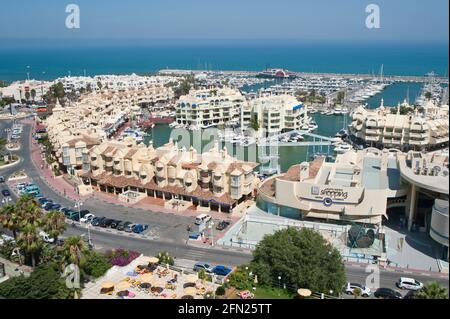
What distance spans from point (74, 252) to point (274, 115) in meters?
54.0

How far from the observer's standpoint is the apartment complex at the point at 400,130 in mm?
59150

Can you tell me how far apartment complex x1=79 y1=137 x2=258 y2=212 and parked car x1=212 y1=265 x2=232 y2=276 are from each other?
1052cm

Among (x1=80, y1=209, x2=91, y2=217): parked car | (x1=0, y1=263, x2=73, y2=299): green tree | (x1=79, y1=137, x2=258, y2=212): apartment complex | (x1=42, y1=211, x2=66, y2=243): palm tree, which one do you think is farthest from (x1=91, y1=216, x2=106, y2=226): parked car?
(x1=0, y1=263, x2=73, y2=299): green tree

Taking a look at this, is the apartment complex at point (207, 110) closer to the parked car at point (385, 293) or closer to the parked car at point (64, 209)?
the parked car at point (64, 209)

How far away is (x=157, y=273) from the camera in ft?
90.9

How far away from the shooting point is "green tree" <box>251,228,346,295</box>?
24.5 metres

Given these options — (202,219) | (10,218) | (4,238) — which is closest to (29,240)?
(10,218)

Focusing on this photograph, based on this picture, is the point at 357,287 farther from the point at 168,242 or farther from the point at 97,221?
the point at 97,221

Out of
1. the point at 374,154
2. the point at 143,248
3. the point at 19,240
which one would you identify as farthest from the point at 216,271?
the point at 374,154

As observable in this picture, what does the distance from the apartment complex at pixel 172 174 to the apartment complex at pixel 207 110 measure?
33.4 m

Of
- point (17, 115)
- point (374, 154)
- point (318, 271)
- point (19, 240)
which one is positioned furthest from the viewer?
point (17, 115)

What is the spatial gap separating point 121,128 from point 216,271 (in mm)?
58120

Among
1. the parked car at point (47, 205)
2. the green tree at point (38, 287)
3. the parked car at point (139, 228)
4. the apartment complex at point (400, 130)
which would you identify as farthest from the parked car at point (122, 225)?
the apartment complex at point (400, 130)
